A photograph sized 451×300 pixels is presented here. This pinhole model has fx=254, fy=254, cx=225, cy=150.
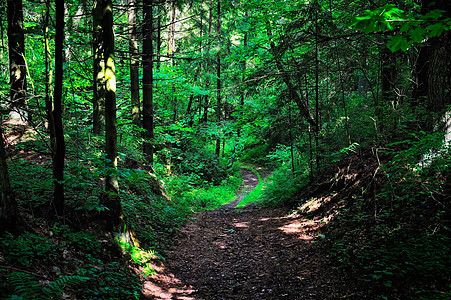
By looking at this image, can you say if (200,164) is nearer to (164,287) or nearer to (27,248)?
(164,287)

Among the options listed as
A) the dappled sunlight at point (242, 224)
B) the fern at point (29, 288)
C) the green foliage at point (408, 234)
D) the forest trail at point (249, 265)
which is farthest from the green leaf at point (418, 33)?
the dappled sunlight at point (242, 224)

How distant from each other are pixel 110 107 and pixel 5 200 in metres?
2.27

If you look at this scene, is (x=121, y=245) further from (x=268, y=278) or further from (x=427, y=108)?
(x=427, y=108)

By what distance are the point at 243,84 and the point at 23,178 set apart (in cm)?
739

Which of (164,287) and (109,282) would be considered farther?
(164,287)

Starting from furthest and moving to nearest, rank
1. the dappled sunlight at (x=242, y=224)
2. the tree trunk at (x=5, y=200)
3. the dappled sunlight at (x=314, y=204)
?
the dappled sunlight at (x=242, y=224), the dappled sunlight at (x=314, y=204), the tree trunk at (x=5, y=200)

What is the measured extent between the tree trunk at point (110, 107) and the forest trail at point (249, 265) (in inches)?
57.9

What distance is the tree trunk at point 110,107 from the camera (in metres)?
4.55

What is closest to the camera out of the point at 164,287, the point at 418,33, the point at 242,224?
the point at 418,33

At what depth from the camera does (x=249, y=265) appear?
5320 millimetres

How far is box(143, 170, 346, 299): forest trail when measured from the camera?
410 centimetres

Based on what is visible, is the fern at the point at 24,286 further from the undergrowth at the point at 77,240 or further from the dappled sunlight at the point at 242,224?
the dappled sunlight at the point at 242,224

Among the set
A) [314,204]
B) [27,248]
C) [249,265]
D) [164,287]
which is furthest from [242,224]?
[27,248]

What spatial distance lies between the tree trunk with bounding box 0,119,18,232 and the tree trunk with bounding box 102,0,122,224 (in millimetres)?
1570
